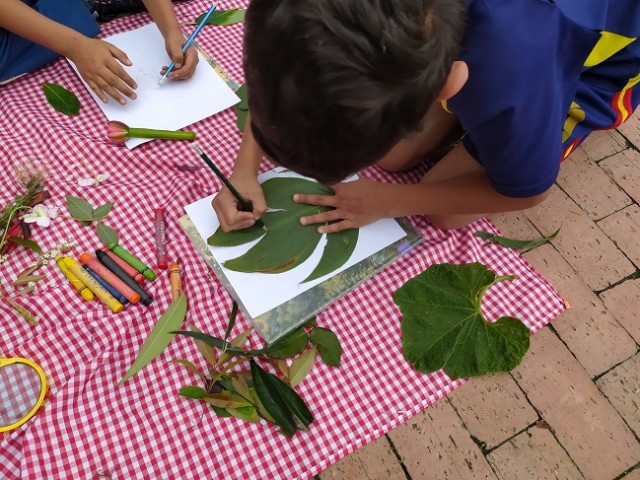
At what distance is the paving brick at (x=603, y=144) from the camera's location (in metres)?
1.42

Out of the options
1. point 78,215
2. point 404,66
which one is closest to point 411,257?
point 404,66

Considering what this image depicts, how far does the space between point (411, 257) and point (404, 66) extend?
614mm

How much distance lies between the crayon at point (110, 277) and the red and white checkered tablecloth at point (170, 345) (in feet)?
0.11

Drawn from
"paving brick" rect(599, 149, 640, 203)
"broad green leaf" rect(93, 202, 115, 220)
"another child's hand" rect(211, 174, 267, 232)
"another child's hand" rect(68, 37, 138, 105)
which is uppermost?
"another child's hand" rect(68, 37, 138, 105)

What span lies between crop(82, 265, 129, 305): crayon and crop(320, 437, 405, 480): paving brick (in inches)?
20.4

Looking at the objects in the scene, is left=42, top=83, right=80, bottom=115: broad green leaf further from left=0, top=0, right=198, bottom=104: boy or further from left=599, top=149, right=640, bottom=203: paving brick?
left=599, top=149, right=640, bottom=203: paving brick

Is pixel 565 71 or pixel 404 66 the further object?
pixel 565 71

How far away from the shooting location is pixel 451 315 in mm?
1048

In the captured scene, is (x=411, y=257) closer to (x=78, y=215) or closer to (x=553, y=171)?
(x=553, y=171)

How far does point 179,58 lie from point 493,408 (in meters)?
1.08

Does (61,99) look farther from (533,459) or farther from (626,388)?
(626,388)

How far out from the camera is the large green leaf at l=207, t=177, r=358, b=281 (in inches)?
40.7

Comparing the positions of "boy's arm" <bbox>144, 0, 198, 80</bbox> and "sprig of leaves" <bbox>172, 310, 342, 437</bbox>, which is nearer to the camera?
"sprig of leaves" <bbox>172, 310, 342, 437</bbox>

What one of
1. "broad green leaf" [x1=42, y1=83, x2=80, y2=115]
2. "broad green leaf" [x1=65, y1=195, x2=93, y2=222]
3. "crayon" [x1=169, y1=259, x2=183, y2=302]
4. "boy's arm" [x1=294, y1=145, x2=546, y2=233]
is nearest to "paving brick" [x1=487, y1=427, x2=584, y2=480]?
"boy's arm" [x1=294, y1=145, x2=546, y2=233]
